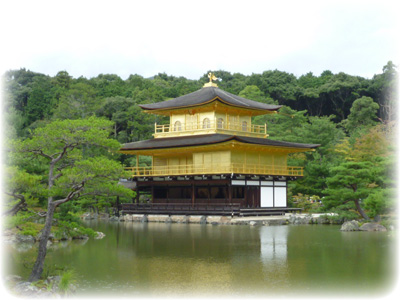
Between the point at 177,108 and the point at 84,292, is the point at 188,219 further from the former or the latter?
the point at 84,292

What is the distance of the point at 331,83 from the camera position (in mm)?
65625

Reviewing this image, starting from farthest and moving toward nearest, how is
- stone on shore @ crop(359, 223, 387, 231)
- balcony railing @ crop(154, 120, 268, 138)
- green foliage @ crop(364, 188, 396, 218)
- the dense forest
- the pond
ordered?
1. balcony railing @ crop(154, 120, 268, 138)
2. stone on shore @ crop(359, 223, 387, 231)
3. the dense forest
4. green foliage @ crop(364, 188, 396, 218)
5. the pond

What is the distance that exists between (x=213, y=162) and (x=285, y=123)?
1529 centimetres

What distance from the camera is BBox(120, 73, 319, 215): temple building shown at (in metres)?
31.8

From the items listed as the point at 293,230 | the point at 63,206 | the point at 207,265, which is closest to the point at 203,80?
the point at 293,230

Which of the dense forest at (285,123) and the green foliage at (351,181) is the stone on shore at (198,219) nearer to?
the dense forest at (285,123)

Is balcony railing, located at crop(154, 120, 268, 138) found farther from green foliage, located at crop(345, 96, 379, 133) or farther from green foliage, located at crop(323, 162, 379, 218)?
green foliage, located at crop(345, 96, 379, 133)

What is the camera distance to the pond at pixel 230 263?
11.3 metres

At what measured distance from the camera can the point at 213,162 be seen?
32.8m

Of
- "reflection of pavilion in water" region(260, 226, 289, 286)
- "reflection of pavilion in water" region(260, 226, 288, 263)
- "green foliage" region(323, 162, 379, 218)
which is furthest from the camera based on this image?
"green foliage" region(323, 162, 379, 218)

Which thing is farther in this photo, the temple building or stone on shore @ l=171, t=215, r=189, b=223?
the temple building

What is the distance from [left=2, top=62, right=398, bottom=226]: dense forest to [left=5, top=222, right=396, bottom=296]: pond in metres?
1.82

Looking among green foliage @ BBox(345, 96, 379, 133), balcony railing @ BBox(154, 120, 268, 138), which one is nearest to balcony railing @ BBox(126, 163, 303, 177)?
balcony railing @ BBox(154, 120, 268, 138)

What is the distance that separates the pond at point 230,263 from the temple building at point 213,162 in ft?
32.2
